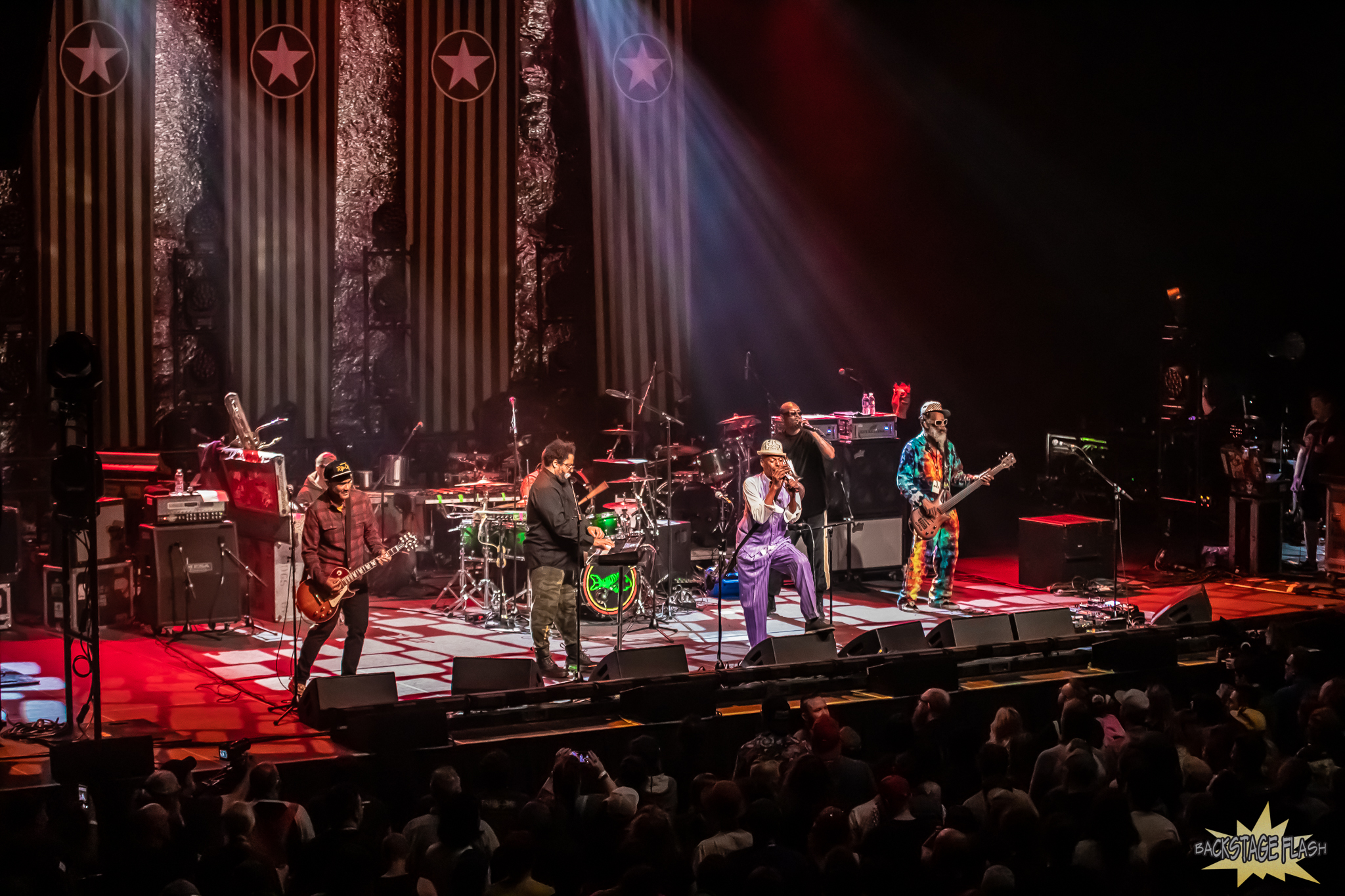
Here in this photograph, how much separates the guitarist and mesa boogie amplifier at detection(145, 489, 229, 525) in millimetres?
6308

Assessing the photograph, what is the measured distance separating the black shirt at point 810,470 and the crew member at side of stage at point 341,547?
3934 mm

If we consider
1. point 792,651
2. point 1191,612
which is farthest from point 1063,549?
point 792,651

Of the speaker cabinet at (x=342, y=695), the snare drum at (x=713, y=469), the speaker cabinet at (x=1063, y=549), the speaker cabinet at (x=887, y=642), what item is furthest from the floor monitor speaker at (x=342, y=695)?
the speaker cabinet at (x=1063, y=549)

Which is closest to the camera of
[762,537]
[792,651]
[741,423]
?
[792,651]

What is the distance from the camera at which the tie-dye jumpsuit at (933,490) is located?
13641 millimetres

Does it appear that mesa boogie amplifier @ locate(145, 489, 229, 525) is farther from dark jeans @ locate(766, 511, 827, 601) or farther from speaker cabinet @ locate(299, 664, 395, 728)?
dark jeans @ locate(766, 511, 827, 601)

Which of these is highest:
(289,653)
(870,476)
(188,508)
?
(870,476)

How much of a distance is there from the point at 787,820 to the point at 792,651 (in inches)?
156

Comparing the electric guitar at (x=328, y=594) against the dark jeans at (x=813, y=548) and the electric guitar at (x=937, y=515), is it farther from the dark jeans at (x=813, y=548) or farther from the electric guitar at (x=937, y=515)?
the electric guitar at (x=937, y=515)

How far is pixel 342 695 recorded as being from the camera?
828 centimetres

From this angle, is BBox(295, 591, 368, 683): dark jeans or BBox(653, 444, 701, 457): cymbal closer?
BBox(295, 591, 368, 683): dark jeans

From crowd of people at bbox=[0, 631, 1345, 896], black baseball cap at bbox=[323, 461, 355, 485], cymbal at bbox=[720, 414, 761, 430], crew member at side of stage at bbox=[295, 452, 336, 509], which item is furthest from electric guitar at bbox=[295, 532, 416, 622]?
cymbal at bbox=[720, 414, 761, 430]

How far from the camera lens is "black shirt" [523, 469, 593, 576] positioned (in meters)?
10.5

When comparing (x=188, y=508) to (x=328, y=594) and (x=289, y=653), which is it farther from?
(x=328, y=594)
